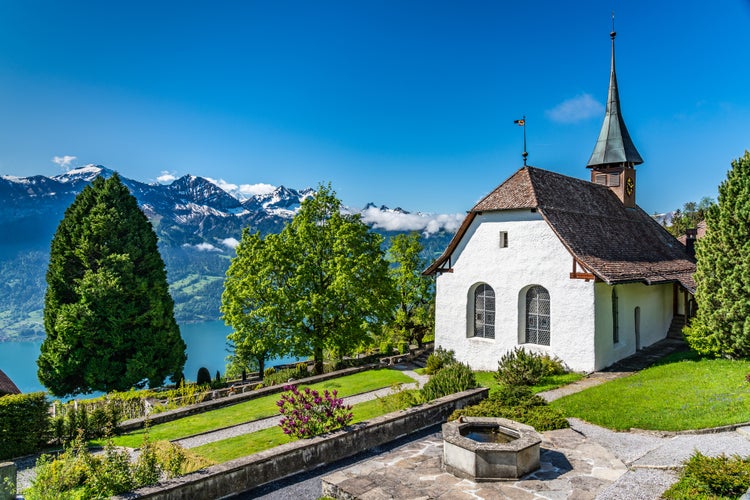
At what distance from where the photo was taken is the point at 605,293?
19.1 m

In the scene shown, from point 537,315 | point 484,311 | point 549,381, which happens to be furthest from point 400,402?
point 484,311

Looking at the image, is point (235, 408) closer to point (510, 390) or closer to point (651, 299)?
point (510, 390)

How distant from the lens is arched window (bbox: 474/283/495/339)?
21.9 meters

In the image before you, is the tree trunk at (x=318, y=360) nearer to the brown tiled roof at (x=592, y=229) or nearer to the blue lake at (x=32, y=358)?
the brown tiled roof at (x=592, y=229)

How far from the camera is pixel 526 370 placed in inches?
677

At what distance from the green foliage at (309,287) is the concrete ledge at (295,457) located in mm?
13349

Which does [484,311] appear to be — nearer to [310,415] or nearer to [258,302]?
[258,302]

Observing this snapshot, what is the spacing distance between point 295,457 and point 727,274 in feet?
58.0

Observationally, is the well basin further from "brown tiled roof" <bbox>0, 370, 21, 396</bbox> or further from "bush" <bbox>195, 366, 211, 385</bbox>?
"bush" <bbox>195, 366, 211, 385</bbox>

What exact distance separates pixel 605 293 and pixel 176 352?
23.4 m

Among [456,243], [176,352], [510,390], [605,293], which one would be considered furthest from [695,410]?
[176,352]

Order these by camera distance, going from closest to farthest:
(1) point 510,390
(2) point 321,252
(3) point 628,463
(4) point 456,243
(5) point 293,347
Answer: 1. (3) point 628,463
2. (1) point 510,390
3. (4) point 456,243
4. (5) point 293,347
5. (2) point 321,252

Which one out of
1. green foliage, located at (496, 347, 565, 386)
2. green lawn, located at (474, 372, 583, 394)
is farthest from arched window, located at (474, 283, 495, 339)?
green foliage, located at (496, 347, 565, 386)

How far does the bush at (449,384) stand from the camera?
44.4 ft
